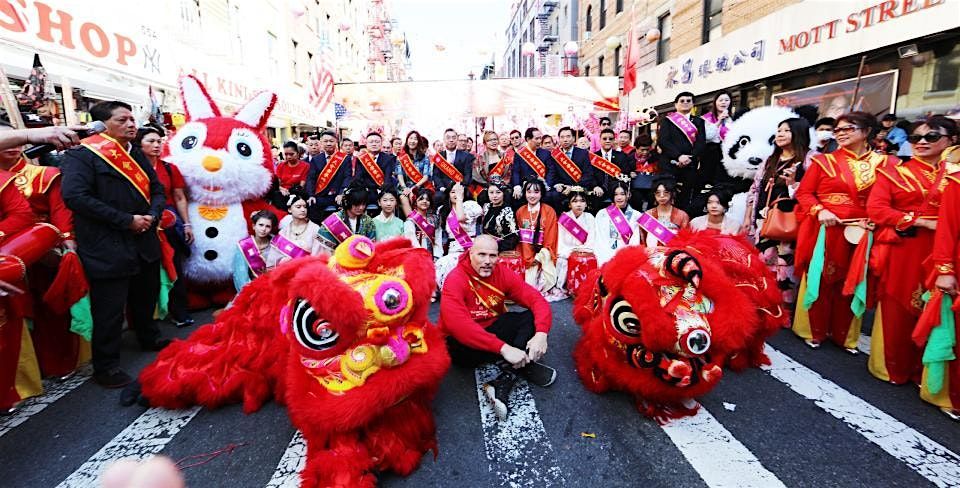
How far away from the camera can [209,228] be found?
4.68 metres

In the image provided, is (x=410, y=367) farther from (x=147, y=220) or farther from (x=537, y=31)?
(x=537, y=31)

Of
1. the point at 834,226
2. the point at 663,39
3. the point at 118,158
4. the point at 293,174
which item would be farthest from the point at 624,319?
the point at 663,39

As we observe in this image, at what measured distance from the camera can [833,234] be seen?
3613 mm

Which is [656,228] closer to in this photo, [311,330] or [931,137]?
[931,137]

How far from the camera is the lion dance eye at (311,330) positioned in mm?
2094

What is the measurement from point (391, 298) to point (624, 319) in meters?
1.31

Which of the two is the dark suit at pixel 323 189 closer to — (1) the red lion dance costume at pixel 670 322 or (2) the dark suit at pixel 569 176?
(2) the dark suit at pixel 569 176

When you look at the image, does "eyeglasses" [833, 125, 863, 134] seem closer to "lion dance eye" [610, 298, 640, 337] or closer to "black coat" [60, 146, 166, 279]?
"lion dance eye" [610, 298, 640, 337]

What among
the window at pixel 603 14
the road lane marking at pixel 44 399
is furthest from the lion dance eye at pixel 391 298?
the window at pixel 603 14

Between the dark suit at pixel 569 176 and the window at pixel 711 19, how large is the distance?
8.16 metres

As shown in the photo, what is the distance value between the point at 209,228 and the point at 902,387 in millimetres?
5829

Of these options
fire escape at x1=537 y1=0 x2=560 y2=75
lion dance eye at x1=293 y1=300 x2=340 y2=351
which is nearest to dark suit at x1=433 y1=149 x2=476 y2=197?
lion dance eye at x1=293 y1=300 x2=340 y2=351

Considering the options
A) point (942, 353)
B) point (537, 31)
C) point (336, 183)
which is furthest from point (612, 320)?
point (537, 31)

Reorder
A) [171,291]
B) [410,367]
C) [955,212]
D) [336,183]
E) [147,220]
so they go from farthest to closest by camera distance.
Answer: [336,183] → [171,291] → [147,220] → [955,212] → [410,367]
